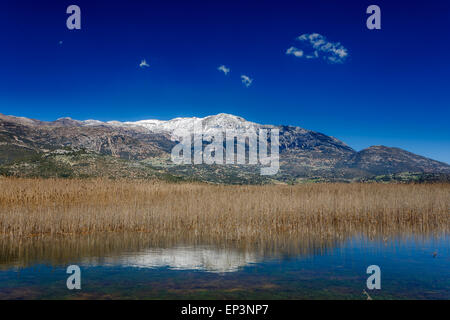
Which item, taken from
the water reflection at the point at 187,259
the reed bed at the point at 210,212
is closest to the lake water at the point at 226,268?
the water reflection at the point at 187,259

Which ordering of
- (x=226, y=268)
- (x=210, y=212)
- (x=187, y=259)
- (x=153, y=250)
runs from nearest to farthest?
(x=226, y=268) → (x=187, y=259) → (x=153, y=250) → (x=210, y=212)

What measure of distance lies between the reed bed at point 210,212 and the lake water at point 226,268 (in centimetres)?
172

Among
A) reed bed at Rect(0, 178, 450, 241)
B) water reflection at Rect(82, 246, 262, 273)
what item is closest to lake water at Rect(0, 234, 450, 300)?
water reflection at Rect(82, 246, 262, 273)

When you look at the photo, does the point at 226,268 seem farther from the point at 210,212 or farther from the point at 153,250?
the point at 210,212

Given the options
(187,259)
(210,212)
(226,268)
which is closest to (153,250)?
(187,259)

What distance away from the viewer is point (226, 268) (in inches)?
480

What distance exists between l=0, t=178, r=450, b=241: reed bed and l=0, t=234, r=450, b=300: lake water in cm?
172

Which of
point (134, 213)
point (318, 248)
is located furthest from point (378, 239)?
point (134, 213)

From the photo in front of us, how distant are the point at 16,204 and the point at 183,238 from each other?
1116 centimetres

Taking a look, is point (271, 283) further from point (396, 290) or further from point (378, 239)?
point (378, 239)

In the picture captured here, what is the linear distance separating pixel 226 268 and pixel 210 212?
8.35 meters

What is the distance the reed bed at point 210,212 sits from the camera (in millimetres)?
18375

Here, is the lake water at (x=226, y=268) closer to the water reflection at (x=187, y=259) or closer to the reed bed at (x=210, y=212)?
the water reflection at (x=187, y=259)

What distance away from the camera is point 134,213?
66.4 ft
